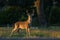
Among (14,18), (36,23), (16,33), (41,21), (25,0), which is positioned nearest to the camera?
(16,33)

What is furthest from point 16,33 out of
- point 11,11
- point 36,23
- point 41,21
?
point 11,11

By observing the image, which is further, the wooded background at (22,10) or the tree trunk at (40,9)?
the wooded background at (22,10)

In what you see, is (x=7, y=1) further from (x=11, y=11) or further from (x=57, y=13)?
(x=57, y=13)

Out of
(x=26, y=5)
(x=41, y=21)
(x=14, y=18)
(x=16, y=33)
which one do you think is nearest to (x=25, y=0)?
(x=26, y=5)

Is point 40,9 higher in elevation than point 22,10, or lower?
higher

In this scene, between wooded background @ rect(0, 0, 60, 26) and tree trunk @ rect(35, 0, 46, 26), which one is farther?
wooded background @ rect(0, 0, 60, 26)

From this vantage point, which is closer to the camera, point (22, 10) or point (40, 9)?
point (40, 9)

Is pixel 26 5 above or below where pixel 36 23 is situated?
above

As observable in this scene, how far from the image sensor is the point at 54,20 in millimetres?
32281

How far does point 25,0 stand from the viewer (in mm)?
33688

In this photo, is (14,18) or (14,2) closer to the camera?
(14,18)

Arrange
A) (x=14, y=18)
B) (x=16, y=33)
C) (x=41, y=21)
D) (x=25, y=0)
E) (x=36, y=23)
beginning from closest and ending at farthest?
(x=16, y=33) < (x=41, y=21) < (x=36, y=23) < (x=14, y=18) < (x=25, y=0)

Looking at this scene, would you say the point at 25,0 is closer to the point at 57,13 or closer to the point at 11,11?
the point at 11,11

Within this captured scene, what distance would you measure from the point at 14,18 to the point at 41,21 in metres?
5.08
